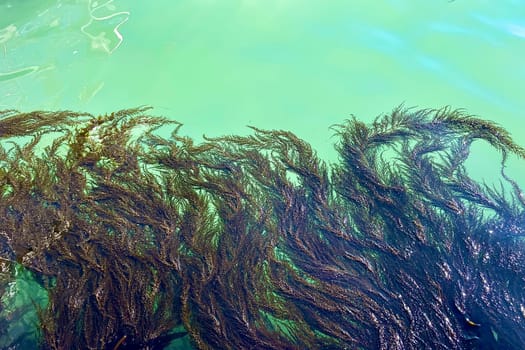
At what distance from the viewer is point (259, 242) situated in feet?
8.47

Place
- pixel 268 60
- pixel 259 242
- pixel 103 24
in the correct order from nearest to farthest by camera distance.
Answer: pixel 259 242 < pixel 268 60 < pixel 103 24

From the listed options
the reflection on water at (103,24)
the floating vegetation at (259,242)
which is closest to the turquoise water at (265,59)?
the reflection on water at (103,24)

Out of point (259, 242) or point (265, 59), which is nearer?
point (259, 242)

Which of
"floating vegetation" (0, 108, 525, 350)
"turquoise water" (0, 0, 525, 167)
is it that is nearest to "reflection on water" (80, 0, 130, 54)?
"turquoise water" (0, 0, 525, 167)

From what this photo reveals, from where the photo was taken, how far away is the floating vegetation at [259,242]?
7.54 ft

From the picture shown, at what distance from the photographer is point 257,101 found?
3.80 metres

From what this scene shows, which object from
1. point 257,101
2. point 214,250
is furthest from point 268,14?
point 214,250

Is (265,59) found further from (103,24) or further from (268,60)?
(103,24)

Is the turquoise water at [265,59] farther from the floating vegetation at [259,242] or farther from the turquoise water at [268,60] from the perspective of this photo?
the floating vegetation at [259,242]

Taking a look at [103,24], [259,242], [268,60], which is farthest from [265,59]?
[259,242]

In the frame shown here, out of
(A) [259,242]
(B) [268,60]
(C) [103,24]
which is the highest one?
(C) [103,24]

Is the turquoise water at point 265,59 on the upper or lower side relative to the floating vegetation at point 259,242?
upper

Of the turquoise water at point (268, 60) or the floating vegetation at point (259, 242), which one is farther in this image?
the turquoise water at point (268, 60)

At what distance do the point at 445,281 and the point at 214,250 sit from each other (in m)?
1.39
